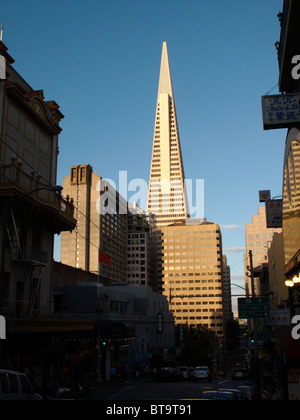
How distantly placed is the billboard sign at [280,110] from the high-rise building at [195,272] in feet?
509

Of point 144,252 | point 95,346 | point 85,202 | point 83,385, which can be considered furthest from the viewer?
point 144,252

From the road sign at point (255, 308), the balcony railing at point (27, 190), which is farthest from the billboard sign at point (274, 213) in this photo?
the balcony railing at point (27, 190)

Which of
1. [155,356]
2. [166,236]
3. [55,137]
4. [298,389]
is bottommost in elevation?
[155,356]

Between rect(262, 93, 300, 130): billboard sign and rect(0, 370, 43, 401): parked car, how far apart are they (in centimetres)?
1697

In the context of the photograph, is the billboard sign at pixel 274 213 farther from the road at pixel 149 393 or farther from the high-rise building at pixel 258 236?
the high-rise building at pixel 258 236

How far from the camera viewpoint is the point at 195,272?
18238 cm

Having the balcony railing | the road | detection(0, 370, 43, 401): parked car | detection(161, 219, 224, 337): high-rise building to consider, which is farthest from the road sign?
detection(161, 219, 224, 337): high-rise building

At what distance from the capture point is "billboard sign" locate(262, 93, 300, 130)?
73.7 ft

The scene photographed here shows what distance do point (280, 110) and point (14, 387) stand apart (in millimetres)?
17969
